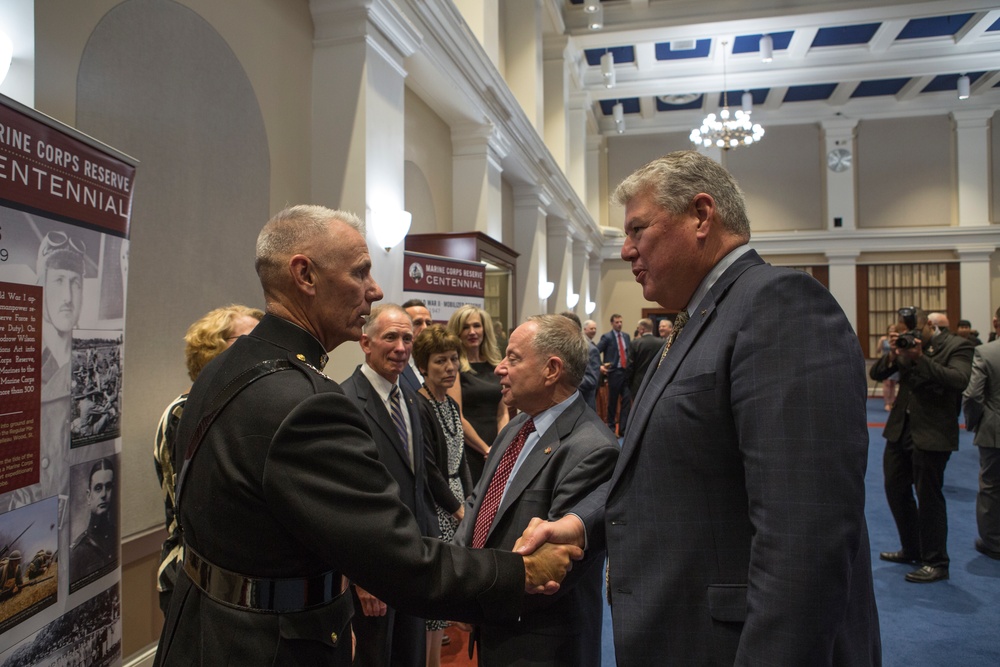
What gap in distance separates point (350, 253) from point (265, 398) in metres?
0.36

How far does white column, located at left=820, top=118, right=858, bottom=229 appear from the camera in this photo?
673 inches

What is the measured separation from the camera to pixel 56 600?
69.9 inches

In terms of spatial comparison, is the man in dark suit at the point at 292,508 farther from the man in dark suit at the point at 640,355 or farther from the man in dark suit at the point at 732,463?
the man in dark suit at the point at 640,355

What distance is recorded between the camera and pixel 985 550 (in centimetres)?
484

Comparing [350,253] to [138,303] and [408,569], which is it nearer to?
[408,569]

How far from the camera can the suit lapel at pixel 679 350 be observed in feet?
4.48

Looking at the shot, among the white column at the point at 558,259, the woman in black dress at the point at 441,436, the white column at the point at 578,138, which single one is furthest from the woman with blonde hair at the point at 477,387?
the white column at the point at 578,138

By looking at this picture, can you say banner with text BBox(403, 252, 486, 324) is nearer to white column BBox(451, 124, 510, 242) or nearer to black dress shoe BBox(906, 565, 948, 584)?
white column BBox(451, 124, 510, 242)

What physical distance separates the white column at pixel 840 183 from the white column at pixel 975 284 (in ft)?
8.61

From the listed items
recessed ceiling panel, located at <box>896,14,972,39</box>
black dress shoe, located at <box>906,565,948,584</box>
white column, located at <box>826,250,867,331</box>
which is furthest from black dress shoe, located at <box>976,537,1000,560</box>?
white column, located at <box>826,250,867,331</box>

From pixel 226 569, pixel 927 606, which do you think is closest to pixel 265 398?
pixel 226 569

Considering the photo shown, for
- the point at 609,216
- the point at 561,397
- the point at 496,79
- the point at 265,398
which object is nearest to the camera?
the point at 265,398

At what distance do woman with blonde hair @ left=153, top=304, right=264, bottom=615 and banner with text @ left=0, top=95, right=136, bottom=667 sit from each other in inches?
8.5

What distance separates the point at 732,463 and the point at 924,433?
374cm
